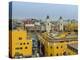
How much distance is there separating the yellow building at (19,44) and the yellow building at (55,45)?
142mm

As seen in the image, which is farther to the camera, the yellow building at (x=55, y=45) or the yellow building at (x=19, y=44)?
the yellow building at (x=55, y=45)

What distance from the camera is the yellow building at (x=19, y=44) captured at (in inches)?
63.8

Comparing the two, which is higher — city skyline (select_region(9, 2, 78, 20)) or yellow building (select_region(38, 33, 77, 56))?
city skyline (select_region(9, 2, 78, 20))

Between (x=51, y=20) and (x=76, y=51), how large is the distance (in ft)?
1.42

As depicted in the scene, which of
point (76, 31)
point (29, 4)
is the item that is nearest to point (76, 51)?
point (76, 31)

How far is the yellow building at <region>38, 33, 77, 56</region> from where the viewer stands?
5.69 ft

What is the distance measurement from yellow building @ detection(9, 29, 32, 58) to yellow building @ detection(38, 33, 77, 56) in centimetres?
14

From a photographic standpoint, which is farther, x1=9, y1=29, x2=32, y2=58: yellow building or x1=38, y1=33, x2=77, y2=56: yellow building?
x1=38, y1=33, x2=77, y2=56: yellow building

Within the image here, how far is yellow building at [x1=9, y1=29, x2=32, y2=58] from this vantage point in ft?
5.32

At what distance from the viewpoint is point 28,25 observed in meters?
1.69

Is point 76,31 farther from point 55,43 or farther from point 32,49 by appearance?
point 32,49

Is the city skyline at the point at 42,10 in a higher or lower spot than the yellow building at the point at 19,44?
higher

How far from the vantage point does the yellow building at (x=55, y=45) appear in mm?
1734

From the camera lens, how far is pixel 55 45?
1.77 metres
